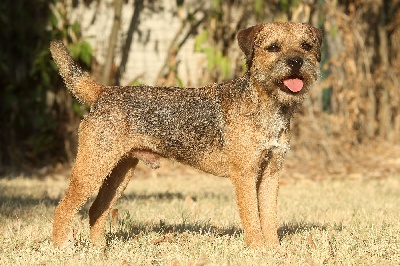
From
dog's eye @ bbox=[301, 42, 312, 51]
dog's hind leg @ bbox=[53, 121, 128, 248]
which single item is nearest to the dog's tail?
dog's hind leg @ bbox=[53, 121, 128, 248]

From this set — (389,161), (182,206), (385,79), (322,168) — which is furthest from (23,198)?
(385,79)

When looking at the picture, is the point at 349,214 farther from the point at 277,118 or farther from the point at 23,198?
the point at 23,198

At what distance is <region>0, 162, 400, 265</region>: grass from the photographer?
4418 mm

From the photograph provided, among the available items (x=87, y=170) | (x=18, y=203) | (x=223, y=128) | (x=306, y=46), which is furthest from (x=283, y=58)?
(x=18, y=203)

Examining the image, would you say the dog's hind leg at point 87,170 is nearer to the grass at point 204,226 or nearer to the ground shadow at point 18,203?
the grass at point 204,226

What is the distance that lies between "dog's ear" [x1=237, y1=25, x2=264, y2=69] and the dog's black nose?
0.37 m

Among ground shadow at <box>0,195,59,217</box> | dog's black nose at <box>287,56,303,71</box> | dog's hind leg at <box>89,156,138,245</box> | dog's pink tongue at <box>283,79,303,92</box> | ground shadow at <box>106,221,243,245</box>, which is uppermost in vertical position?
Answer: dog's black nose at <box>287,56,303,71</box>

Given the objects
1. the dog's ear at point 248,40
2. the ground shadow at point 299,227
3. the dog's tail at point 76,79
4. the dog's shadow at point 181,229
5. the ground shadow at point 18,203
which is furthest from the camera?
the ground shadow at point 18,203

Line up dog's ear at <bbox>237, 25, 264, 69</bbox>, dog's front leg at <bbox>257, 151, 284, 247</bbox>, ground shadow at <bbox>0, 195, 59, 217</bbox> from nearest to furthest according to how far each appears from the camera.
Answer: dog's ear at <bbox>237, 25, 264, 69</bbox> < dog's front leg at <bbox>257, 151, 284, 247</bbox> < ground shadow at <bbox>0, 195, 59, 217</bbox>

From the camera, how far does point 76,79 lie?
4969 millimetres

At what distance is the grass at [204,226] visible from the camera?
4418mm

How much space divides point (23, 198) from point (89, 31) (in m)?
3.86

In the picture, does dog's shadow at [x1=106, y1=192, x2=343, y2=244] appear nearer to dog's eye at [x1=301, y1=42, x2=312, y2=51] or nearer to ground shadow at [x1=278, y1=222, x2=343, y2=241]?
ground shadow at [x1=278, y1=222, x2=343, y2=241]

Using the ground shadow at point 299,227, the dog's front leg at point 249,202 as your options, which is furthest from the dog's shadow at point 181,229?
the dog's front leg at point 249,202
